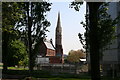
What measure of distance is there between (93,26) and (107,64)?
132ft

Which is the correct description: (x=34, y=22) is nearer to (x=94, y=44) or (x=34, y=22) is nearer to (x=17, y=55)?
(x=94, y=44)

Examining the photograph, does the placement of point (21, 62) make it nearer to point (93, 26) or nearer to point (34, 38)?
point (34, 38)

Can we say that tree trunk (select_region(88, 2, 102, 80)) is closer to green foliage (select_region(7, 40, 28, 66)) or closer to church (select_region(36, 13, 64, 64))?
green foliage (select_region(7, 40, 28, 66))

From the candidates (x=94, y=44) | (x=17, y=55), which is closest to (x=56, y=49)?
(x=17, y=55)

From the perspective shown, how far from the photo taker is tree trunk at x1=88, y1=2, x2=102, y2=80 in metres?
14.2

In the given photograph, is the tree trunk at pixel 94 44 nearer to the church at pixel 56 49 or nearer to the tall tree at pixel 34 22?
the tall tree at pixel 34 22

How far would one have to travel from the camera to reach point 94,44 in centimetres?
1474

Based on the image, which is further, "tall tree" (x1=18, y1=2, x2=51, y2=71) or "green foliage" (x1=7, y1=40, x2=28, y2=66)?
"green foliage" (x1=7, y1=40, x2=28, y2=66)

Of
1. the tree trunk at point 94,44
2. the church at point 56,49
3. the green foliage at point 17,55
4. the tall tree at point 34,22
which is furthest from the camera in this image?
the church at point 56,49

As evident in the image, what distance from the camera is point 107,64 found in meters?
A: 53.8

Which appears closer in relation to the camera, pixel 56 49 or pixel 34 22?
pixel 34 22

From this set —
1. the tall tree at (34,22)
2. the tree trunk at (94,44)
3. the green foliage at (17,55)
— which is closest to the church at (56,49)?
the green foliage at (17,55)

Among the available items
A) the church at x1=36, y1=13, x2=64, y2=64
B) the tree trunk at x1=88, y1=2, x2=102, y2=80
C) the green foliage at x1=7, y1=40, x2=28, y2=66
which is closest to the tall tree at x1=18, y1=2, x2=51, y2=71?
the tree trunk at x1=88, y1=2, x2=102, y2=80

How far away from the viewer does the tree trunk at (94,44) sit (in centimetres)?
1422
